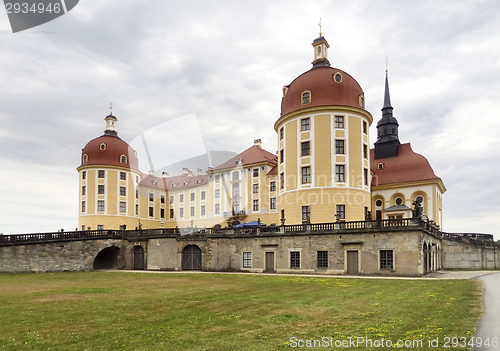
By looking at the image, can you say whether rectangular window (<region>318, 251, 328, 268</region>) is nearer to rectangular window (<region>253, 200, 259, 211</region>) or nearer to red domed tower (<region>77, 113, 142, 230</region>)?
rectangular window (<region>253, 200, 259, 211</region>)

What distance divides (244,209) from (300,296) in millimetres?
47339

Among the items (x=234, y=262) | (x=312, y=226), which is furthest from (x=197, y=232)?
(x=312, y=226)

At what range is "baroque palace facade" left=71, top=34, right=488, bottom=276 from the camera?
113 ft

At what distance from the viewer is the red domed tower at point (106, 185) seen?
6856 centimetres

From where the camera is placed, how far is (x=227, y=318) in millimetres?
13367

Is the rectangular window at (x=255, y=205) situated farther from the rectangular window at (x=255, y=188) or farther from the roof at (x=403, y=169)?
the roof at (x=403, y=169)

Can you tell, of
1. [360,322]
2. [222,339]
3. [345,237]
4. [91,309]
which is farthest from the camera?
[345,237]

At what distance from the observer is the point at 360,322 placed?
12.3m

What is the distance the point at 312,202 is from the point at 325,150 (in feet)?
20.3

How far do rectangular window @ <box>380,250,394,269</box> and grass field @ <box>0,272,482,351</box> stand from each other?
13.0m

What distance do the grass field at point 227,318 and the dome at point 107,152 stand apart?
52.3m

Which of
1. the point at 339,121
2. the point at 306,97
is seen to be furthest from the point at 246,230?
the point at 306,97

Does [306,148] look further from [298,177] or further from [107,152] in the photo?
[107,152]

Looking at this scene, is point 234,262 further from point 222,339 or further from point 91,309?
point 222,339
